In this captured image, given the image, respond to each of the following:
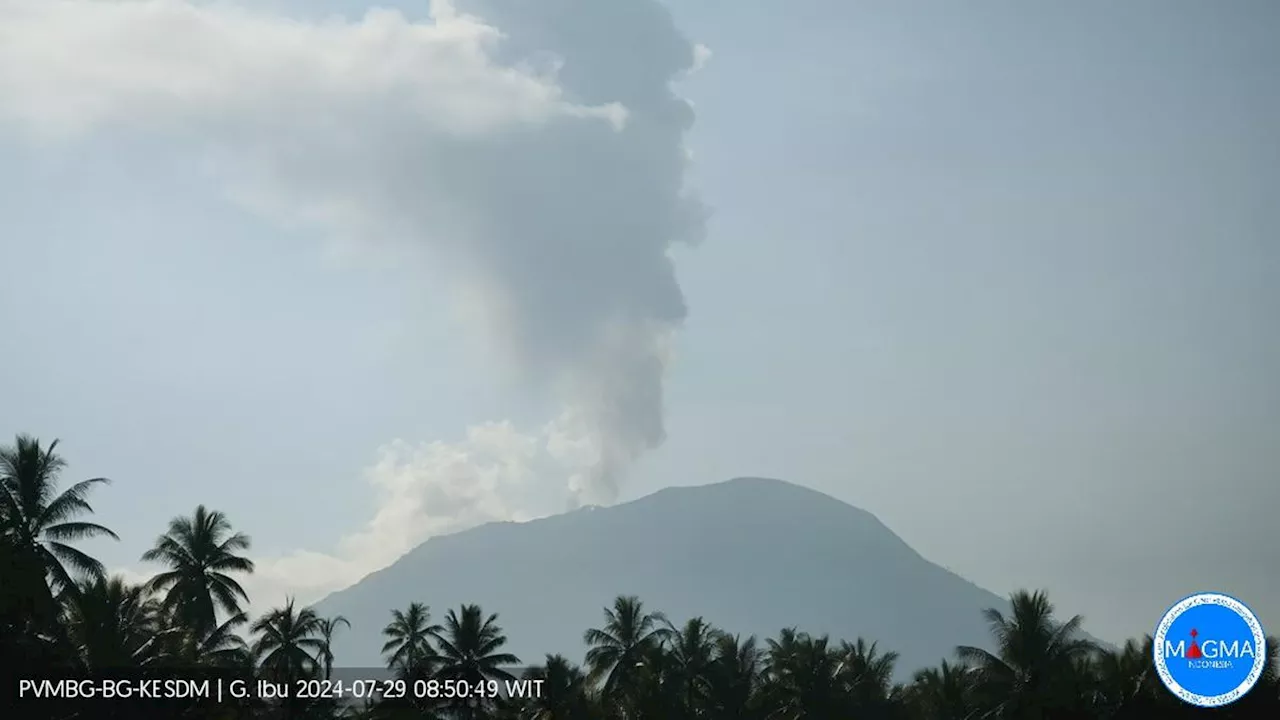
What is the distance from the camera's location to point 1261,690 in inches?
2990

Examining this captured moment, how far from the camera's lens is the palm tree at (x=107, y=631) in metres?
60.7

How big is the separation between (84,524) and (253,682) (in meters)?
11.4

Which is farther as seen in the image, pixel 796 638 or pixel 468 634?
pixel 796 638

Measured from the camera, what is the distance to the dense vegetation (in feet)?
203

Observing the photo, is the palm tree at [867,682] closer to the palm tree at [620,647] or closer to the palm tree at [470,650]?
the palm tree at [620,647]

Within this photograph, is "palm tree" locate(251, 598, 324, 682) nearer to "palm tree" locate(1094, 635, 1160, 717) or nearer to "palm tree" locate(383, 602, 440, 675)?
"palm tree" locate(383, 602, 440, 675)

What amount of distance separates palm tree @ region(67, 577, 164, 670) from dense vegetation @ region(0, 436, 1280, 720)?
0.09 meters

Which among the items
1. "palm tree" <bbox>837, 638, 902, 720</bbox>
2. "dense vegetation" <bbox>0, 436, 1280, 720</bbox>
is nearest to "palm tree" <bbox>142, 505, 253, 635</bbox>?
"dense vegetation" <bbox>0, 436, 1280, 720</bbox>

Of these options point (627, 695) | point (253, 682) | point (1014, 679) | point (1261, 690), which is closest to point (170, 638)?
point (253, 682)

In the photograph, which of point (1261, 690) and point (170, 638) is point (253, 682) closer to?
point (170, 638)

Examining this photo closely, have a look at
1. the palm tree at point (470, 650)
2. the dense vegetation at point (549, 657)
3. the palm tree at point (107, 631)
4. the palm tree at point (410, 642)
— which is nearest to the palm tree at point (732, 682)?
the dense vegetation at point (549, 657)

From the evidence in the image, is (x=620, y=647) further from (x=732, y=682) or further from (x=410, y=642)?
(x=410, y=642)

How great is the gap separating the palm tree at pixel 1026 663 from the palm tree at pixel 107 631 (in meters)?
44.3

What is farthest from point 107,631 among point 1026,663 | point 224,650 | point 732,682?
point 1026,663
